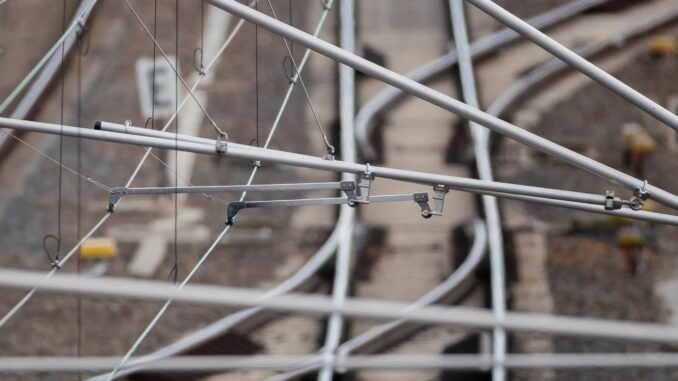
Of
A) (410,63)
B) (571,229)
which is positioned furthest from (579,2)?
(571,229)

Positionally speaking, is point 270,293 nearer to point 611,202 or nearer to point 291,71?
point 291,71

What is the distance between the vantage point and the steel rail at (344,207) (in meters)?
13.6

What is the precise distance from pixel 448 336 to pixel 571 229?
245 centimetres

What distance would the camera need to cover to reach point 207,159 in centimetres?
1648

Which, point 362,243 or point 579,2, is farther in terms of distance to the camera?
point 579,2

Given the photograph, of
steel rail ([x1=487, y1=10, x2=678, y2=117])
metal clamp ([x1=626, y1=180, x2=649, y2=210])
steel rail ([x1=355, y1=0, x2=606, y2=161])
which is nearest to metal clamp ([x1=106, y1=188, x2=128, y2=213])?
metal clamp ([x1=626, y1=180, x2=649, y2=210])

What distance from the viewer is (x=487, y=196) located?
15.6 m

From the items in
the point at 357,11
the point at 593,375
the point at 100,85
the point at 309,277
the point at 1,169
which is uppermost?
the point at 357,11

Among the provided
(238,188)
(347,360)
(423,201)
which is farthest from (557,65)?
(238,188)

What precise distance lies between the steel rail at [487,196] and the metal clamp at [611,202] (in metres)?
2.74

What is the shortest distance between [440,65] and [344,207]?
310 centimetres

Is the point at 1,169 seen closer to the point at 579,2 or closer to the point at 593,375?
the point at 593,375

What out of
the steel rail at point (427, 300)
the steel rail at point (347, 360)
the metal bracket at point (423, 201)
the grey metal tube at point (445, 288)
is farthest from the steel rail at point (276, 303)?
the grey metal tube at point (445, 288)

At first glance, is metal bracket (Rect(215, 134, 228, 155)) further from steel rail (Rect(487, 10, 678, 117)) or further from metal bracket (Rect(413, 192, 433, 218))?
steel rail (Rect(487, 10, 678, 117))
